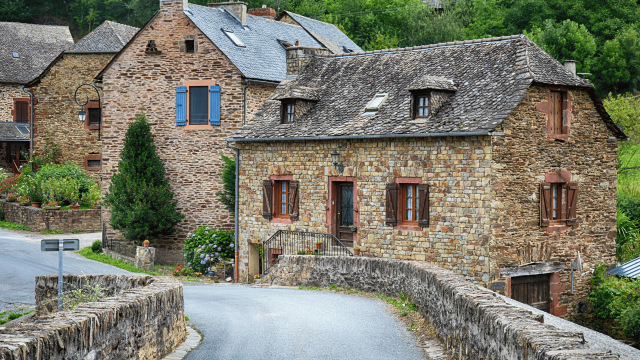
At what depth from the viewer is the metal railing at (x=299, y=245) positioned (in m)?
20.2

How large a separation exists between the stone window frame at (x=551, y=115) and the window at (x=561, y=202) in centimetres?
104

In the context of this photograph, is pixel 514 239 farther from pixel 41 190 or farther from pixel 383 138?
pixel 41 190

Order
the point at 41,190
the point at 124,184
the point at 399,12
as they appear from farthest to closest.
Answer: the point at 399,12 → the point at 41,190 → the point at 124,184

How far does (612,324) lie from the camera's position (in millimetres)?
19172

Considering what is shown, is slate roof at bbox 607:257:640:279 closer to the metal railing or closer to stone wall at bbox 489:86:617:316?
stone wall at bbox 489:86:617:316

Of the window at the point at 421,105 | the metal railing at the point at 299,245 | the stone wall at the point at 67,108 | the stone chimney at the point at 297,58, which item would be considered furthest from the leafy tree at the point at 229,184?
the stone wall at the point at 67,108

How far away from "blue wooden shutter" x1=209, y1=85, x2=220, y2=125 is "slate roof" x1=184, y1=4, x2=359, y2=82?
3.74ft

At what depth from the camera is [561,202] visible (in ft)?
62.6

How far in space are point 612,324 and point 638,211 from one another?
801 centimetres

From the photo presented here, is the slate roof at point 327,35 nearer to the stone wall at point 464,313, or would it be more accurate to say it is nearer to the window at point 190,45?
the window at point 190,45

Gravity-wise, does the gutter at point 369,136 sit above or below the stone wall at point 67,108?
below

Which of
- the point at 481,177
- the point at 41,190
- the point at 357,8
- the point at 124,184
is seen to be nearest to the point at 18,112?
the point at 41,190

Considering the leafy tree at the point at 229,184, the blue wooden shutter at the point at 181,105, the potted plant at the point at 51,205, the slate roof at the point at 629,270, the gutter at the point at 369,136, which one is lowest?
the slate roof at the point at 629,270

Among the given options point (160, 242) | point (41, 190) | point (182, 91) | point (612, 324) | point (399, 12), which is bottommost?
point (612, 324)
